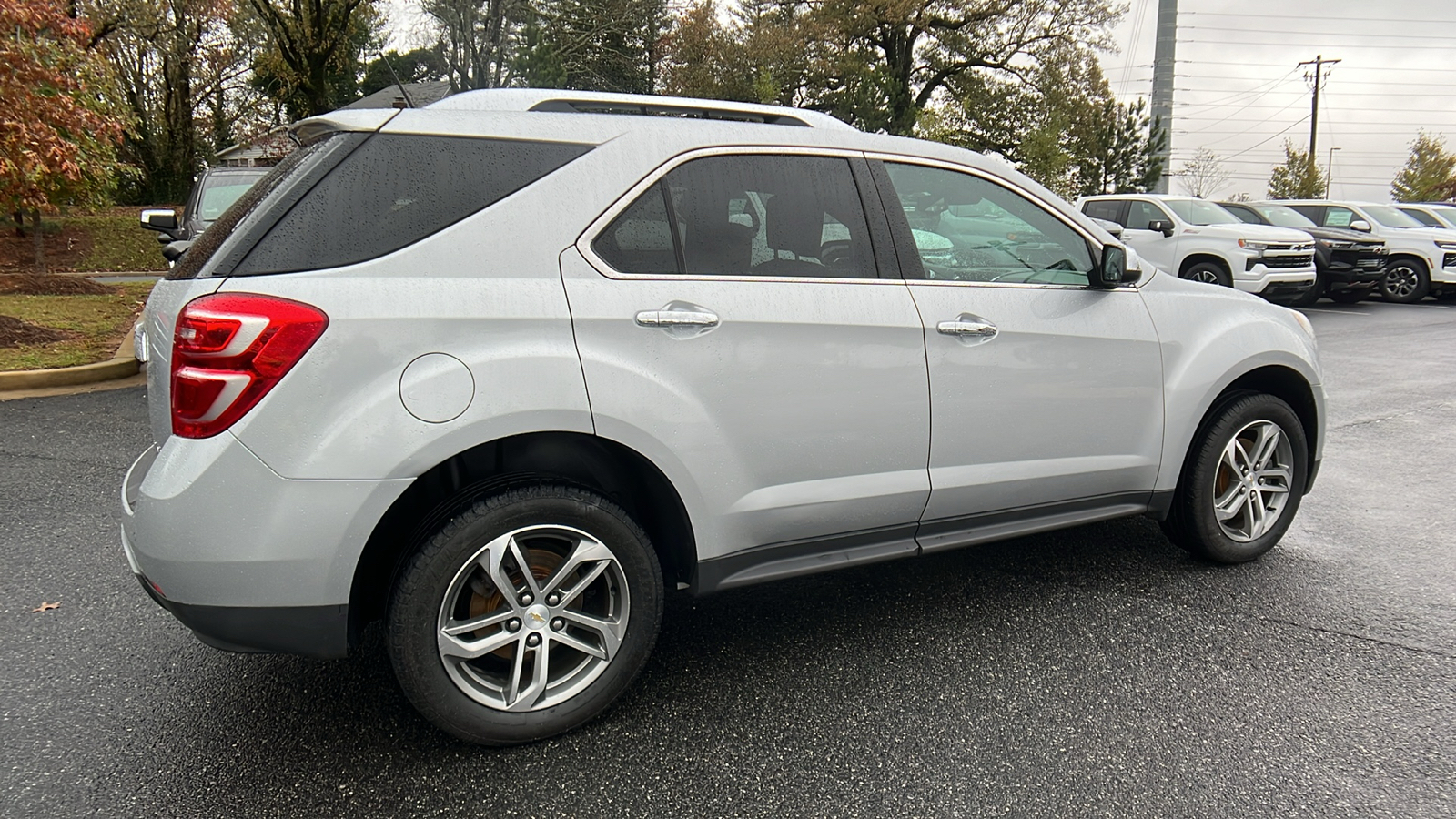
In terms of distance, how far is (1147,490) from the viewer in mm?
3768

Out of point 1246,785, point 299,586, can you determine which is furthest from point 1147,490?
point 299,586

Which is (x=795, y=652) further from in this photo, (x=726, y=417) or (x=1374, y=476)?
(x=1374, y=476)

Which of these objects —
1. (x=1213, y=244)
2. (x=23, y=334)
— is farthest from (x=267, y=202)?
(x=1213, y=244)

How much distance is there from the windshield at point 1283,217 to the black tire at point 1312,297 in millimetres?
1208

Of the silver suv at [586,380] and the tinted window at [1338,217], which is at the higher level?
the tinted window at [1338,217]

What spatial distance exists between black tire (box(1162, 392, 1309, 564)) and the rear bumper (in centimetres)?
313

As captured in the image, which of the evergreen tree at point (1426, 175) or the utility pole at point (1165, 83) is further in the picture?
the evergreen tree at point (1426, 175)

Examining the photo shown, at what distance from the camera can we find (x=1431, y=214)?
1922cm

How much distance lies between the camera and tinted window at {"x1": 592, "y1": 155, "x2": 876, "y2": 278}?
278 cm

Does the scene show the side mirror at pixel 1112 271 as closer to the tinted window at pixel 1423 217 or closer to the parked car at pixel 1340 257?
the parked car at pixel 1340 257

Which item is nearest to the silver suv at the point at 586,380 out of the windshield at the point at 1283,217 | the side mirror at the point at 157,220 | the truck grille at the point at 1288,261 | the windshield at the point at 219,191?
the side mirror at the point at 157,220

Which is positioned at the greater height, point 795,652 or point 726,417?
point 726,417

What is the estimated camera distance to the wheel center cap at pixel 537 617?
268 centimetres

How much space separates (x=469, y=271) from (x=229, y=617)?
1067 millimetres
